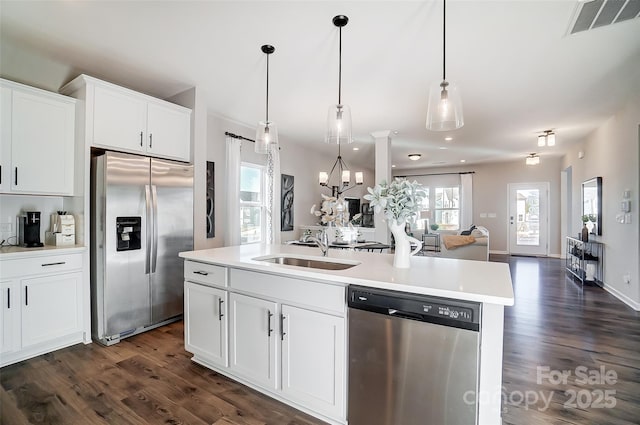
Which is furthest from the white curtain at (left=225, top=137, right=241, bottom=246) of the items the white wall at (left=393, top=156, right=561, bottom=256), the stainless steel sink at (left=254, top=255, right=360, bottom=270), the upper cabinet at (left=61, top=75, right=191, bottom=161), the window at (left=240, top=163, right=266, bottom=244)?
the white wall at (left=393, top=156, right=561, bottom=256)

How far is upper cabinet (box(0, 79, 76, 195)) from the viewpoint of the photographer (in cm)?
248

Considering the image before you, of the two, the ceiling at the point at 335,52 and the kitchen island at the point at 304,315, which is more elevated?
the ceiling at the point at 335,52

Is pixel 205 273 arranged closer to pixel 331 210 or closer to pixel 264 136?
pixel 264 136

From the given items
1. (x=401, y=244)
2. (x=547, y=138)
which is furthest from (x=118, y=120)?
(x=547, y=138)

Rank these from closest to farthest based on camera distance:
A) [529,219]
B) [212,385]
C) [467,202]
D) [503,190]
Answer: [212,385], [529,219], [503,190], [467,202]

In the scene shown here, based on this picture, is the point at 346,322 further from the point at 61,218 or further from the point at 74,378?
the point at 61,218

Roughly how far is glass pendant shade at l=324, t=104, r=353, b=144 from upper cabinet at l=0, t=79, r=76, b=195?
2493 millimetres

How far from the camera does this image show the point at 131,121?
3035 millimetres

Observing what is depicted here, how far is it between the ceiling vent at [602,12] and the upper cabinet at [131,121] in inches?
145

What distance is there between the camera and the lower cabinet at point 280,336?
171 centimetres

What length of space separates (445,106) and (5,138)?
136 inches

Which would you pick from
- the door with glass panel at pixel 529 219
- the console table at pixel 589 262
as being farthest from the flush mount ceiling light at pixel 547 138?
the door with glass panel at pixel 529 219

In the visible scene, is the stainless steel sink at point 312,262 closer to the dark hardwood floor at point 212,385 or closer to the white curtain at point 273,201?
the dark hardwood floor at point 212,385

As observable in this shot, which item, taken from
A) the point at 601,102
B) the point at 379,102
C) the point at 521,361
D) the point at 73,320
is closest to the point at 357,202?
the point at 379,102
